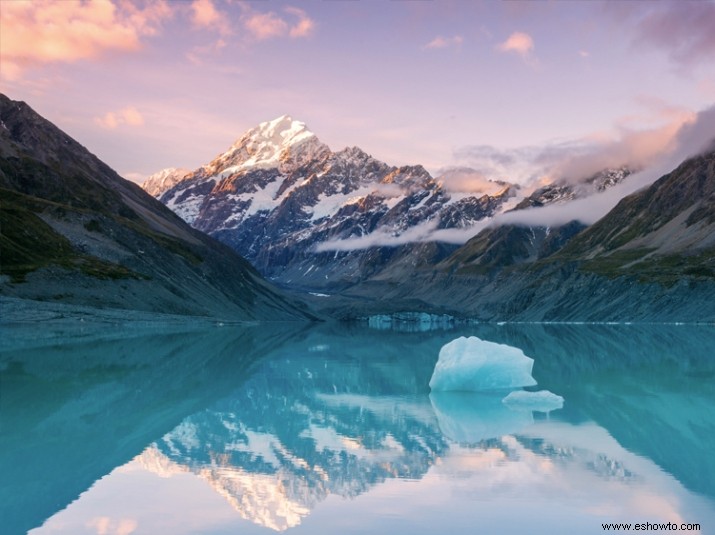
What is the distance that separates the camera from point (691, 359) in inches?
2980

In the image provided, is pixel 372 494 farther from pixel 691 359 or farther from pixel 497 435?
pixel 691 359

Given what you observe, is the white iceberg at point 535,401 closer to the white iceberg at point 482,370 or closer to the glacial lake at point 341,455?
the glacial lake at point 341,455

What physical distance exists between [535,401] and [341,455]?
54.6 ft

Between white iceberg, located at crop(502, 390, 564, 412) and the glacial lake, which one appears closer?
the glacial lake

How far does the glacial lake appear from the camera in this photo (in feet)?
71.0

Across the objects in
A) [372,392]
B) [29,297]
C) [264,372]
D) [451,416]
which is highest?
[29,297]

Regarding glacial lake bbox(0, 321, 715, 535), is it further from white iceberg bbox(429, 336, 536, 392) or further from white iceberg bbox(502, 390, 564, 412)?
white iceberg bbox(429, 336, 536, 392)

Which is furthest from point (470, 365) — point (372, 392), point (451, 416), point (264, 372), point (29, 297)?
point (29, 297)

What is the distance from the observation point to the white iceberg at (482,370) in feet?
161

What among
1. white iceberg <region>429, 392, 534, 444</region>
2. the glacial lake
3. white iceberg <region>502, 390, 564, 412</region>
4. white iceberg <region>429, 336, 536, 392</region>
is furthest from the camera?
white iceberg <region>429, 336, 536, 392</region>

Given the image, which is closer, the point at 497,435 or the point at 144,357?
the point at 497,435

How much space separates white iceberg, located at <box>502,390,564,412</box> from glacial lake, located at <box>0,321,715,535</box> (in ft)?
2.08

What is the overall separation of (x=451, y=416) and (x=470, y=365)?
10041mm

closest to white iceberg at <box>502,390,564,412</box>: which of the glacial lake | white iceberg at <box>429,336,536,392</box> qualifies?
the glacial lake
